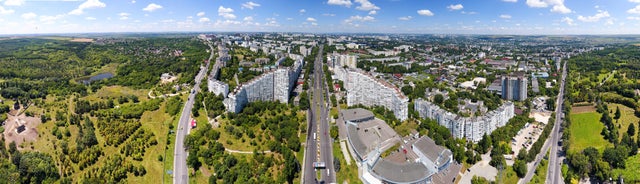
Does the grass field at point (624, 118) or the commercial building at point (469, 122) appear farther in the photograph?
the grass field at point (624, 118)

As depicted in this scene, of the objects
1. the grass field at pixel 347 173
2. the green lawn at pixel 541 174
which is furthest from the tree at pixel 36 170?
the green lawn at pixel 541 174

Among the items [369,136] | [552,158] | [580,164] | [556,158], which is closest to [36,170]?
[369,136]

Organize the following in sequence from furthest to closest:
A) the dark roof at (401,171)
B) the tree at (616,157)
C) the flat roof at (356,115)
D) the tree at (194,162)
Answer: the flat roof at (356,115) < the tree at (616,157) < the tree at (194,162) < the dark roof at (401,171)

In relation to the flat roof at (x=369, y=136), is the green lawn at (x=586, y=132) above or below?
below

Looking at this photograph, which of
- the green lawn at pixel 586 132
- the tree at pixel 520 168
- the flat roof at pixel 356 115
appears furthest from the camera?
the flat roof at pixel 356 115

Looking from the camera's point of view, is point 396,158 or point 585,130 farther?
point 585,130

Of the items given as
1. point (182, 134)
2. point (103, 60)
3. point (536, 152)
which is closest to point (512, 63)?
point (536, 152)

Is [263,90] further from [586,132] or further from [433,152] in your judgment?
[586,132]

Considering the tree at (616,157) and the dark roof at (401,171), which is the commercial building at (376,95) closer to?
the dark roof at (401,171)
